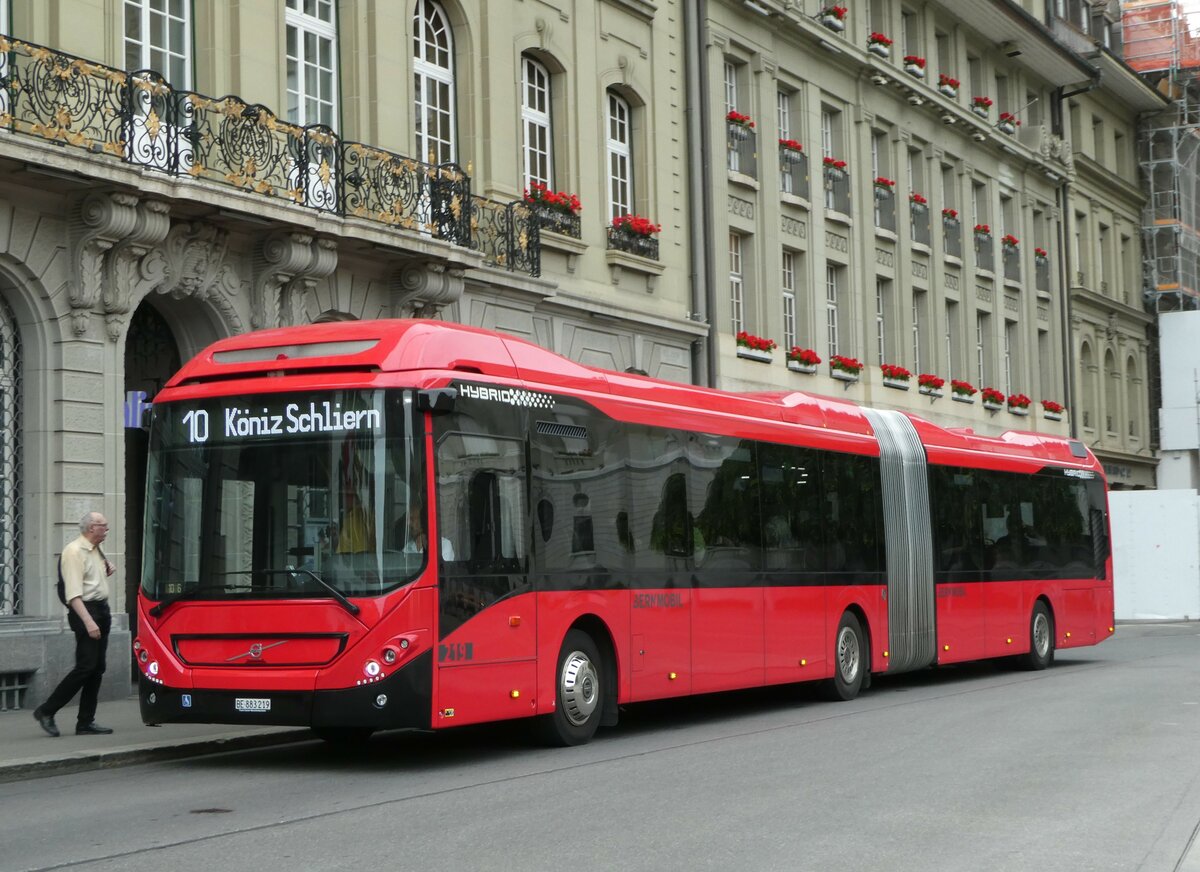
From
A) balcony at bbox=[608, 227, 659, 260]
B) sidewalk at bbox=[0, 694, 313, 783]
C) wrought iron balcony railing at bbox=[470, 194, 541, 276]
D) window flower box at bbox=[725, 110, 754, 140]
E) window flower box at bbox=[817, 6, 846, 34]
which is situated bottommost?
sidewalk at bbox=[0, 694, 313, 783]

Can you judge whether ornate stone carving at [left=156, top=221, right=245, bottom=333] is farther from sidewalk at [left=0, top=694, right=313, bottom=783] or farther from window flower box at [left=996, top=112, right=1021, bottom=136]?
window flower box at [left=996, top=112, right=1021, bottom=136]

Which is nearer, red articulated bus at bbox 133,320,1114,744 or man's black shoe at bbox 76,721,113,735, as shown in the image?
red articulated bus at bbox 133,320,1114,744

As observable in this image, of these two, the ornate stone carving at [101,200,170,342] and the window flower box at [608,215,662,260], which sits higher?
the window flower box at [608,215,662,260]

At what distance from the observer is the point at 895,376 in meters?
37.3

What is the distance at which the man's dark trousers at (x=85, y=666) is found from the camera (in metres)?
13.5

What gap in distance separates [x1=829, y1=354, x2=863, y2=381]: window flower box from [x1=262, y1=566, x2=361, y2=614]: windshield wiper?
77.3 ft

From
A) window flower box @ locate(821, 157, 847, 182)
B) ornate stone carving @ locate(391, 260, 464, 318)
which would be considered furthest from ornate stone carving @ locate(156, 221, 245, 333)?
window flower box @ locate(821, 157, 847, 182)

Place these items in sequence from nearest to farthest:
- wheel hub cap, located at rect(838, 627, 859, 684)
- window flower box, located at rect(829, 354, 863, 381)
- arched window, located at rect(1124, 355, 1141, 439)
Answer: wheel hub cap, located at rect(838, 627, 859, 684), window flower box, located at rect(829, 354, 863, 381), arched window, located at rect(1124, 355, 1141, 439)

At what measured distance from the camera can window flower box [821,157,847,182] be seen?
3497 cm

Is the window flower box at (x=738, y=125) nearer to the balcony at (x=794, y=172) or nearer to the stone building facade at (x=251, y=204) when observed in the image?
the balcony at (x=794, y=172)

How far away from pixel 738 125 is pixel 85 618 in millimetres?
20122

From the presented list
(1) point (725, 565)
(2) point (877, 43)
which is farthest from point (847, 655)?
(2) point (877, 43)

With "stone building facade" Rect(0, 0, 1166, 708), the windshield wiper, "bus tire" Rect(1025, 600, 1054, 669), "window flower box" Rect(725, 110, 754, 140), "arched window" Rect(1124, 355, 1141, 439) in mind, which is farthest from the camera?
"arched window" Rect(1124, 355, 1141, 439)

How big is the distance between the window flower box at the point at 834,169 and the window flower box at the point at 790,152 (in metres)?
1.24
